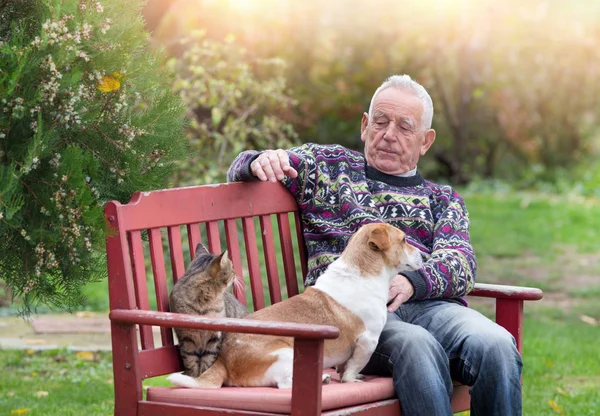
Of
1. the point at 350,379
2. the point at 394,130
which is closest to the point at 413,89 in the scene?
the point at 394,130

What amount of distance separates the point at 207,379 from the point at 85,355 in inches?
130

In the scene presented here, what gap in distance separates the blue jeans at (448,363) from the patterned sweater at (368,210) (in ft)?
0.72

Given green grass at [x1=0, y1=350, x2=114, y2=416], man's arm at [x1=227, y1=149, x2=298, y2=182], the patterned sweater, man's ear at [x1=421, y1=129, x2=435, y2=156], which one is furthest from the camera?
green grass at [x1=0, y1=350, x2=114, y2=416]

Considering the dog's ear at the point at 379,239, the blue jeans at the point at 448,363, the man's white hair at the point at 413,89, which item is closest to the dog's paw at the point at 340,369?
the blue jeans at the point at 448,363

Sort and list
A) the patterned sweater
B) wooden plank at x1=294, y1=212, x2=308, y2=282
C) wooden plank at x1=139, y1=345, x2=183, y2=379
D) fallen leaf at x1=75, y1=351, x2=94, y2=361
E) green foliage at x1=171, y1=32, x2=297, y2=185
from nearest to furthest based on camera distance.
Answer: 1. wooden plank at x1=139, y1=345, x2=183, y2=379
2. the patterned sweater
3. wooden plank at x1=294, y1=212, x2=308, y2=282
4. fallen leaf at x1=75, y1=351, x2=94, y2=361
5. green foliage at x1=171, y1=32, x2=297, y2=185

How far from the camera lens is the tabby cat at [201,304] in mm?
3428

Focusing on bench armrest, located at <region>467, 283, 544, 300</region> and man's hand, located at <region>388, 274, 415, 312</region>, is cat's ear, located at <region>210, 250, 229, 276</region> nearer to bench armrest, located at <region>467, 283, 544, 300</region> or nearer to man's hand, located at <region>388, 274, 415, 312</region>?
man's hand, located at <region>388, 274, 415, 312</region>

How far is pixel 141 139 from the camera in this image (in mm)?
3396

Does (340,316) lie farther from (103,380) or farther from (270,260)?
(103,380)

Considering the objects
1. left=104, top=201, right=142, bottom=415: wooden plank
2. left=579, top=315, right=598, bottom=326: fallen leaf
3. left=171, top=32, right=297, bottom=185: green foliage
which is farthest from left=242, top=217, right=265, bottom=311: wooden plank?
left=579, top=315, right=598, bottom=326: fallen leaf

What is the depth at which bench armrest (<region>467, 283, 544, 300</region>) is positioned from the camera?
4.04 meters

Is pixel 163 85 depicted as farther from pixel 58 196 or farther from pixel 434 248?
pixel 434 248

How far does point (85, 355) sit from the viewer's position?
640 centimetres

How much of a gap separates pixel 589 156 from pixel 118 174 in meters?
17.6
